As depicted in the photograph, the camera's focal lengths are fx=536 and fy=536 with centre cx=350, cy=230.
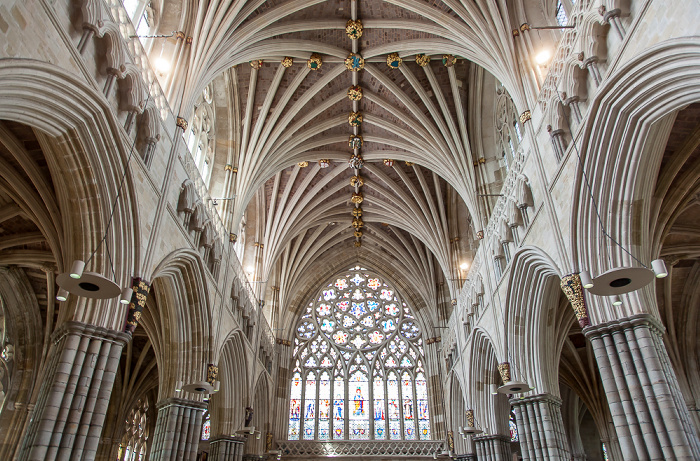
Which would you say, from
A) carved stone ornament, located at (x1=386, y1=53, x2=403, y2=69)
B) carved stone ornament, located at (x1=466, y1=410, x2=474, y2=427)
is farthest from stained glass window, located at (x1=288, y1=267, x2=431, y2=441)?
carved stone ornament, located at (x1=386, y1=53, x2=403, y2=69)

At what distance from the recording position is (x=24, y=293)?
1692cm

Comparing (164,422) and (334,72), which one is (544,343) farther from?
(334,72)

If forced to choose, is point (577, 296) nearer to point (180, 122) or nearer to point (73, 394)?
point (73, 394)

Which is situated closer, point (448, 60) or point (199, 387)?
point (199, 387)

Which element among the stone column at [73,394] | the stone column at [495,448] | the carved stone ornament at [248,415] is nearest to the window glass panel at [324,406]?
the carved stone ornament at [248,415]

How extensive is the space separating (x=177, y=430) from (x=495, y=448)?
10.3 meters

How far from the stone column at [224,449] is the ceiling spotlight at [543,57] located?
14391 millimetres

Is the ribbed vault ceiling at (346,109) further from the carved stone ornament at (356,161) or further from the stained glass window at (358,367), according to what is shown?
the stained glass window at (358,367)

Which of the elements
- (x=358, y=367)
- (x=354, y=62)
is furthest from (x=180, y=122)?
(x=358, y=367)

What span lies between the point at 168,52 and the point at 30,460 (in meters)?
9.36

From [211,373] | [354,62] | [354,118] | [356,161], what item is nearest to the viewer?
[211,373]

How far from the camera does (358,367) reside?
27.6m

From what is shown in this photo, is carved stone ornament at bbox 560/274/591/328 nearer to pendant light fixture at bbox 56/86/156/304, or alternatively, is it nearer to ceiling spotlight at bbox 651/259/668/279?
ceiling spotlight at bbox 651/259/668/279

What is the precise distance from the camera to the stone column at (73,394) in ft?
26.5
